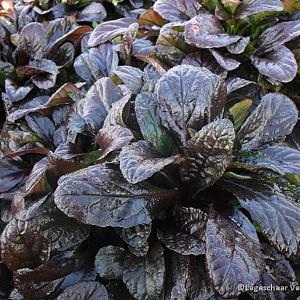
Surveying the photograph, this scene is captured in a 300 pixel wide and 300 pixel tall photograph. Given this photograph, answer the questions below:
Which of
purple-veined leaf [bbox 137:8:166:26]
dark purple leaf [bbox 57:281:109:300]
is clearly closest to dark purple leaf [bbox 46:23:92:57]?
purple-veined leaf [bbox 137:8:166:26]

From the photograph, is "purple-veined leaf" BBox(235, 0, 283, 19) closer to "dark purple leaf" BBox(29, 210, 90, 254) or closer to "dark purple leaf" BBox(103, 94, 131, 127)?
"dark purple leaf" BBox(103, 94, 131, 127)

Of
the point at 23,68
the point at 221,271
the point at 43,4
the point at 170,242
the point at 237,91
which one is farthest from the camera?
the point at 43,4

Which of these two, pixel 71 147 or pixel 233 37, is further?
pixel 233 37

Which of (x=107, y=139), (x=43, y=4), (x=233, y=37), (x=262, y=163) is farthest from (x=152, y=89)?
(x=43, y=4)

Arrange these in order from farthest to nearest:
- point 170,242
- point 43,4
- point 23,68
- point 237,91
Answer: point 43,4
point 23,68
point 237,91
point 170,242

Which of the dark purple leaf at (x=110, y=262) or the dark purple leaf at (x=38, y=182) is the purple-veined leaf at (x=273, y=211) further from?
the dark purple leaf at (x=38, y=182)

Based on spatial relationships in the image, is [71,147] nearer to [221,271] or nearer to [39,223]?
[39,223]

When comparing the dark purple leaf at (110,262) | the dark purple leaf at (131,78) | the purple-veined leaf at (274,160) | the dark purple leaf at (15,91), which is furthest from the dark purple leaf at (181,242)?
the dark purple leaf at (15,91)
